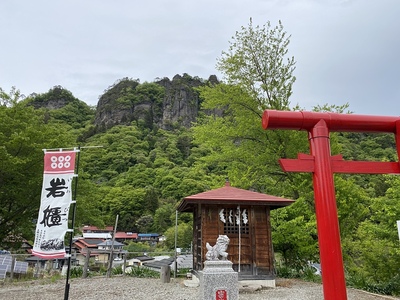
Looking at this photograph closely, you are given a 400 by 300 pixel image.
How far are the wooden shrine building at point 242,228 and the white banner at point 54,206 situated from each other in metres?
4.29

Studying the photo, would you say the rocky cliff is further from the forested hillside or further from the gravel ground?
the gravel ground

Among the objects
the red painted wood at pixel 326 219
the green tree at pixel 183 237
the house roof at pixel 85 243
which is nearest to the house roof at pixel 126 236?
the house roof at pixel 85 243

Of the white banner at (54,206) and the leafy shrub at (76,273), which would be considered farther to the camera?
the leafy shrub at (76,273)

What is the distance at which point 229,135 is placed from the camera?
1548 centimetres

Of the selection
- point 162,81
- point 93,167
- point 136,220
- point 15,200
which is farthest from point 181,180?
point 162,81

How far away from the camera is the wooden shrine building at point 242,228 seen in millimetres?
10523

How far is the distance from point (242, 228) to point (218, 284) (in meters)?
3.66

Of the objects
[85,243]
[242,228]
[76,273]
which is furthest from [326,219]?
[85,243]

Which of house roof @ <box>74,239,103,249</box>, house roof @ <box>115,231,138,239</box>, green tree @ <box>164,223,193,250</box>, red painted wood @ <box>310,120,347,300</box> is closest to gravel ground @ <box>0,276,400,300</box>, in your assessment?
red painted wood @ <box>310,120,347,300</box>

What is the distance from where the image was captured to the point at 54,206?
709 centimetres

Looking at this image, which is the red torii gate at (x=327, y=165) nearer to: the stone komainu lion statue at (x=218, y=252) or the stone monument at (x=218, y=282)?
the stone monument at (x=218, y=282)

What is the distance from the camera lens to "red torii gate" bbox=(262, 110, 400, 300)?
3.46 metres

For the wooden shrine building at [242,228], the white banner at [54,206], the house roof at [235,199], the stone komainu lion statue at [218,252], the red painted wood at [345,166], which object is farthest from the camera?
the wooden shrine building at [242,228]

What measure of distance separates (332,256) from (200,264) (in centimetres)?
818
